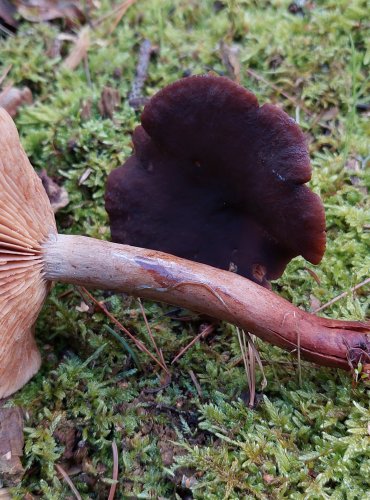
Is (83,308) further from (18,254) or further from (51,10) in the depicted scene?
(51,10)

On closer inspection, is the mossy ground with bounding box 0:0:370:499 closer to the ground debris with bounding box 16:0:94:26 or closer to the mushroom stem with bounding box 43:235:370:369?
the ground debris with bounding box 16:0:94:26

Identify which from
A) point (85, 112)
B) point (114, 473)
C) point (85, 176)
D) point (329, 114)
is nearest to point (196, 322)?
point (114, 473)

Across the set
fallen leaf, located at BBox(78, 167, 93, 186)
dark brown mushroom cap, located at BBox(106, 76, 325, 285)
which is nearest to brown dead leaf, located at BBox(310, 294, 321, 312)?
dark brown mushroom cap, located at BBox(106, 76, 325, 285)

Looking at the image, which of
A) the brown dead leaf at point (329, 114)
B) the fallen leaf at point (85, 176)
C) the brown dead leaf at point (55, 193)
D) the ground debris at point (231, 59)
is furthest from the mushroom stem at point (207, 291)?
the ground debris at point (231, 59)

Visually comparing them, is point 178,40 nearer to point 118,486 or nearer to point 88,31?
point 88,31

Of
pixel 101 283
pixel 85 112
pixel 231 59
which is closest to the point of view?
pixel 101 283

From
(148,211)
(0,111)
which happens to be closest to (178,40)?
(148,211)

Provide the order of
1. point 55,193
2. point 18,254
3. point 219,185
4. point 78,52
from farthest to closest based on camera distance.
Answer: point 78,52 → point 55,193 → point 219,185 → point 18,254
